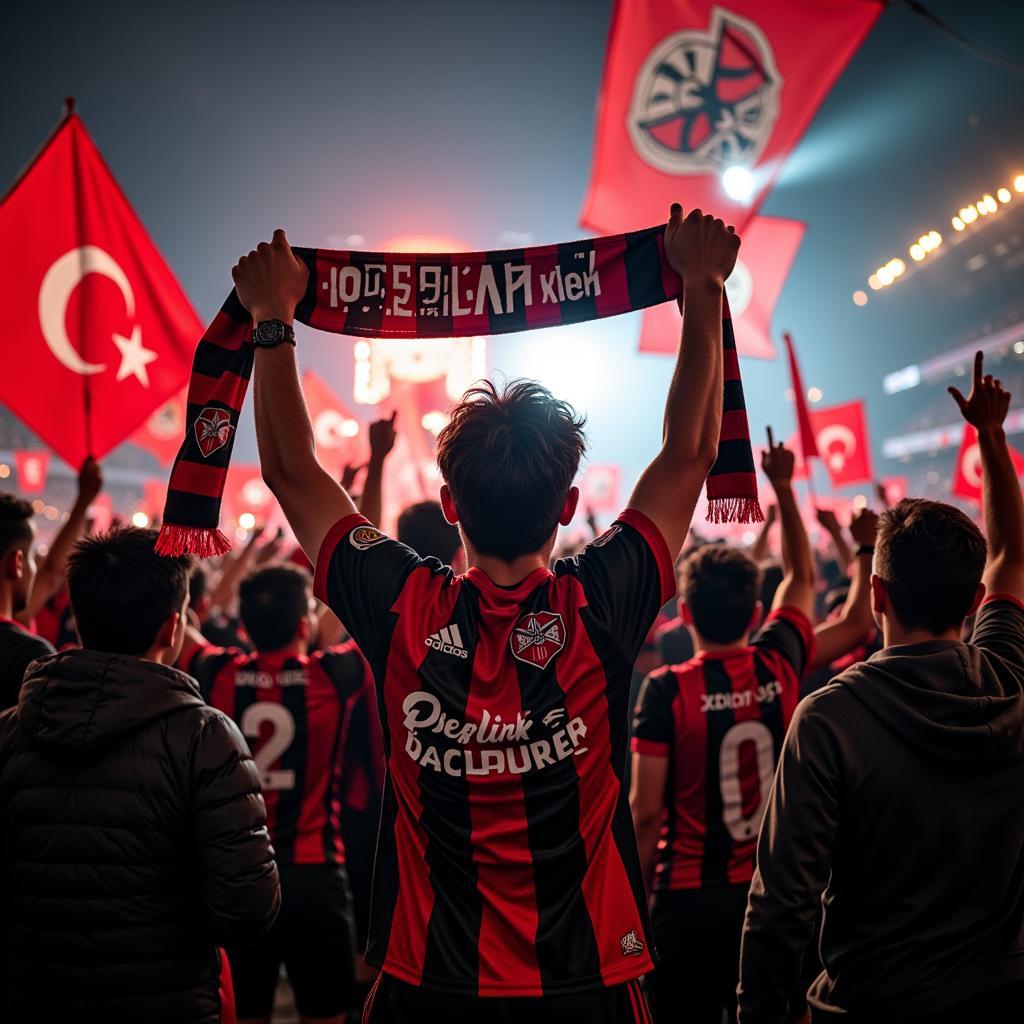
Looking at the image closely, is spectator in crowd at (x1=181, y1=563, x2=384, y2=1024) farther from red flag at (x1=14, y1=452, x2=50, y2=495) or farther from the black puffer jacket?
red flag at (x1=14, y1=452, x2=50, y2=495)

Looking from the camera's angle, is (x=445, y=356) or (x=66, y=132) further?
(x=445, y=356)

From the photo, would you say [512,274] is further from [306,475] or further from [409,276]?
[306,475]

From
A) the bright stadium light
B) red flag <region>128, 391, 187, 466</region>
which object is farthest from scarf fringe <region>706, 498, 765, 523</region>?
red flag <region>128, 391, 187, 466</region>

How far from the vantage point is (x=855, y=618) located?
3600 millimetres

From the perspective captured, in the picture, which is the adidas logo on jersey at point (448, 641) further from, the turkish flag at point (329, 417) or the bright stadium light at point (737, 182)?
the turkish flag at point (329, 417)

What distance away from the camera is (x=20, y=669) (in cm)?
303

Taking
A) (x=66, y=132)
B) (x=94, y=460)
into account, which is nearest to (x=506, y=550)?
(x=94, y=460)

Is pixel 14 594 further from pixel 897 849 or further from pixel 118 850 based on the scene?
pixel 897 849

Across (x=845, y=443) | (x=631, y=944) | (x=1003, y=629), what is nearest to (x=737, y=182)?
(x=845, y=443)

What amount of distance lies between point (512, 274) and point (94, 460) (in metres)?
2.86

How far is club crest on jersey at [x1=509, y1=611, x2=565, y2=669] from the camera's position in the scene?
71.0 inches

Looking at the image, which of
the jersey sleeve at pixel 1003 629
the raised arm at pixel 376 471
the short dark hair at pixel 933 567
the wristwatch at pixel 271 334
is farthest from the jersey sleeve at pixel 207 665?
the jersey sleeve at pixel 1003 629

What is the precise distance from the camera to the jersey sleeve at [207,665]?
3752 millimetres

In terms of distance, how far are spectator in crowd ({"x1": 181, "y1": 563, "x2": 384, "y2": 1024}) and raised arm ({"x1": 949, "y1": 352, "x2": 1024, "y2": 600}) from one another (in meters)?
2.53
